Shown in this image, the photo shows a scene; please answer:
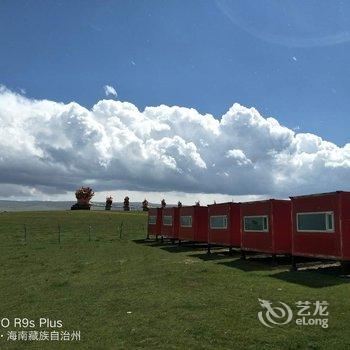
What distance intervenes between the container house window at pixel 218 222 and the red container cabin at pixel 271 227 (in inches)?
180

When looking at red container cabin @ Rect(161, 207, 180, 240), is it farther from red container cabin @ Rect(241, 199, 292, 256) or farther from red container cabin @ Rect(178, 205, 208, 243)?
red container cabin @ Rect(241, 199, 292, 256)

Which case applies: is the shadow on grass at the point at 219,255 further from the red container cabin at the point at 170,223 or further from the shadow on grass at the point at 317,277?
the red container cabin at the point at 170,223

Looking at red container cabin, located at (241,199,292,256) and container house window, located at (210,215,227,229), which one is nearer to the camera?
red container cabin, located at (241,199,292,256)

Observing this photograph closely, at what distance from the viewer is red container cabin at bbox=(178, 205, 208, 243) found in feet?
121

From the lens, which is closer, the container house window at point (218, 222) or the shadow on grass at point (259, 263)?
the shadow on grass at point (259, 263)

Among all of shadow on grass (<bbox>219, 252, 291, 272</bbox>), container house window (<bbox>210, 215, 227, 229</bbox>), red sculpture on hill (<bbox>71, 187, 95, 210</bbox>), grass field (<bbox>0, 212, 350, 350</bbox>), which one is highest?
red sculpture on hill (<bbox>71, 187, 95, 210</bbox>)

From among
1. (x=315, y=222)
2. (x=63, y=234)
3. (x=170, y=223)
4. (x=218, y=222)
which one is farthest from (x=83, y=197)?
(x=315, y=222)

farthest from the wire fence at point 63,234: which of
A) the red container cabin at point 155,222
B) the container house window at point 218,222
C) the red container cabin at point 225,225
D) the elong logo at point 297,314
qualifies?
the elong logo at point 297,314

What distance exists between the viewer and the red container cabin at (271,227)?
24.9m

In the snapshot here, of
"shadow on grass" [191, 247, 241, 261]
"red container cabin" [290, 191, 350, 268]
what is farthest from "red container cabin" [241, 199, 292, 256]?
"shadow on grass" [191, 247, 241, 261]

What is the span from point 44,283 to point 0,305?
3938 millimetres

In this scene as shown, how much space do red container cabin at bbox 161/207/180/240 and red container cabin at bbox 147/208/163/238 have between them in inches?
47.7

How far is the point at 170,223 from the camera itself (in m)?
43.2

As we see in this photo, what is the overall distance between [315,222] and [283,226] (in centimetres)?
382
